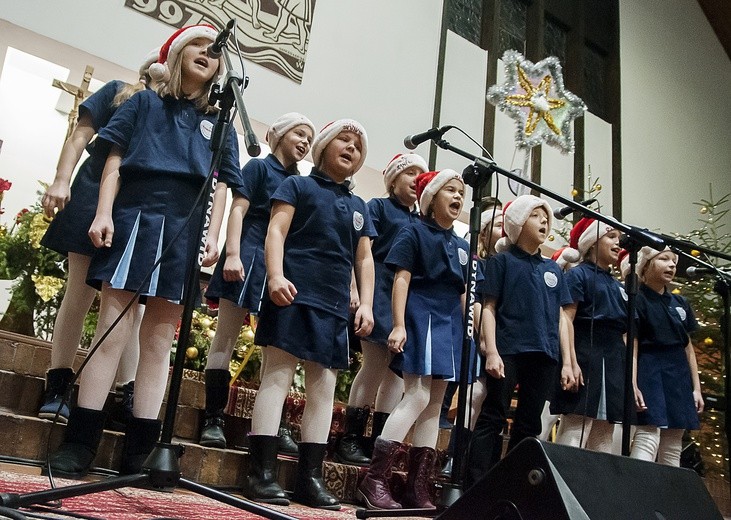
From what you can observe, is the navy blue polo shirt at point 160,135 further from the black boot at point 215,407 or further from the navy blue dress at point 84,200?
the black boot at point 215,407

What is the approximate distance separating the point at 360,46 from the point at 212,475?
167 inches

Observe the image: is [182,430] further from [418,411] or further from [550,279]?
[550,279]

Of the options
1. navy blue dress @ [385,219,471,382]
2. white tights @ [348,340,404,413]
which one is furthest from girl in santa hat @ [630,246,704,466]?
white tights @ [348,340,404,413]

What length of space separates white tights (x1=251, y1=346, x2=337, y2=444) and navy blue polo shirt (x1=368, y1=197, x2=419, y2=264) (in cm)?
88

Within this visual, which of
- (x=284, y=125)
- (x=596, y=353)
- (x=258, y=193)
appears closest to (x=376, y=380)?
(x=258, y=193)

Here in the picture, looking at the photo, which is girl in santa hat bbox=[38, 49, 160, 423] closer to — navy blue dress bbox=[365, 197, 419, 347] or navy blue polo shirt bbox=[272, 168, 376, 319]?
navy blue polo shirt bbox=[272, 168, 376, 319]

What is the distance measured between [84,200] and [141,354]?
611 mm

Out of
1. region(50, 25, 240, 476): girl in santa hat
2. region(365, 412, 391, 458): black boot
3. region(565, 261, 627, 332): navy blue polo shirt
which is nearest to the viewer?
region(50, 25, 240, 476): girl in santa hat

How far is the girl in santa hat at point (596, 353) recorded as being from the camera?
323cm

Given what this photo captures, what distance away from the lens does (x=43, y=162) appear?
523cm

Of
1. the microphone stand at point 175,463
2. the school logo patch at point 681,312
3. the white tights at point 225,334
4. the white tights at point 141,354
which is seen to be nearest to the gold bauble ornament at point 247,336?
the white tights at point 225,334

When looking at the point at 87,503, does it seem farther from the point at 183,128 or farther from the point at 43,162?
the point at 43,162

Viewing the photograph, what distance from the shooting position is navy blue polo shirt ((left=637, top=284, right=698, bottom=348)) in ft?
11.6

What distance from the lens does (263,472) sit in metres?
2.33
